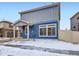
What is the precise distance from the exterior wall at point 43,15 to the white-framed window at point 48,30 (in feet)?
2.20

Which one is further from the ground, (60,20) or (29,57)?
(60,20)

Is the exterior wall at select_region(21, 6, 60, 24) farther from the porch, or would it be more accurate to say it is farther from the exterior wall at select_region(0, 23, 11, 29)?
the exterior wall at select_region(0, 23, 11, 29)

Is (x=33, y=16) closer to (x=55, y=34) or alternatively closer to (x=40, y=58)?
(x=55, y=34)

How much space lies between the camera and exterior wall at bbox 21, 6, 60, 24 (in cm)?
1899

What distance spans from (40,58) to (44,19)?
402 inches

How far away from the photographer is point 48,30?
19750 mm

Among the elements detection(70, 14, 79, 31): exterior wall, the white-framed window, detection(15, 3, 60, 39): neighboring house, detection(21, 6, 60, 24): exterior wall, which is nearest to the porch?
detection(15, 3, 60, 39): neighboring house

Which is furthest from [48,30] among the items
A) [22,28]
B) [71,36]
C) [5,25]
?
[5,25]

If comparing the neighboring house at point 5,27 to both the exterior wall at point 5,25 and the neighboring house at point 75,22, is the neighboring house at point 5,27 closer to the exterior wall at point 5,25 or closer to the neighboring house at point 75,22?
the exterior wall at point 5,25

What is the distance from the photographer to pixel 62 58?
9.91 m

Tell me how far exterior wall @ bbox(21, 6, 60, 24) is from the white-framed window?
2.20ft

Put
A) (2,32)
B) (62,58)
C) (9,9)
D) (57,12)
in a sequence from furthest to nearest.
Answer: (2,32)
(57,12)
(9,9)
(62,58)

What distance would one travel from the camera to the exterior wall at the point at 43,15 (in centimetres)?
1899

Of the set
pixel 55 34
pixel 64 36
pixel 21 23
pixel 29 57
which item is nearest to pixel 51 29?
pixel 55 34
